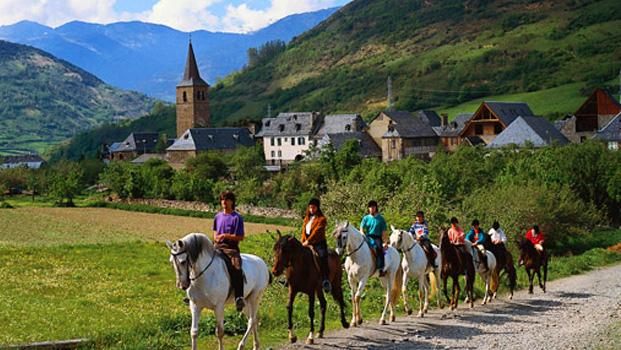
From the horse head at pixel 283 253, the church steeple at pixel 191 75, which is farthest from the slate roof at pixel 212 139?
the horse head at pixel 283 253

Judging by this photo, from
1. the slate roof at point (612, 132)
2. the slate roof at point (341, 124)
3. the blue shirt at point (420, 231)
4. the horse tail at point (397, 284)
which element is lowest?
the horse tail at point (397, 284)

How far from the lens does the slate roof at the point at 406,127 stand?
353ft

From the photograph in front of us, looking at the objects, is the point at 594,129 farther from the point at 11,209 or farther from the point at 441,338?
the point at 441,338

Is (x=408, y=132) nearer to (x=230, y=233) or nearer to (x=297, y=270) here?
(x=297, y=270)

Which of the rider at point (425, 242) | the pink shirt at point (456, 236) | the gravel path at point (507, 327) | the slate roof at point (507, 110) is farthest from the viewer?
the slate roof at point (507, 110)

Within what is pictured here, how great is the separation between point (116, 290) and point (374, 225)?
18.0 meters

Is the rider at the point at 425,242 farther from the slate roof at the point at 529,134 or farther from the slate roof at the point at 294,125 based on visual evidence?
the slate roof at the point at 294,125

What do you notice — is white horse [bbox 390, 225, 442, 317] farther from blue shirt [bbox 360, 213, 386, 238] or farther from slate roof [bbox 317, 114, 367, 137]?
slate roof [bbox 317, 114, 367, 137]

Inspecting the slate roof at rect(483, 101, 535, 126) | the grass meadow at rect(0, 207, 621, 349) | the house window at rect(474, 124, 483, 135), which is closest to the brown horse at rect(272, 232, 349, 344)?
the grass meadow at rect(0, 207, 621, 349)

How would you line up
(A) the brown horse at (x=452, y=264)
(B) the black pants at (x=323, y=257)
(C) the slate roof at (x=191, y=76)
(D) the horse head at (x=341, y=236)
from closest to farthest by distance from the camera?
(B) the black pants at (x=323, y=257) → (D) the horse head at (x=341, y=236) → (A) the brown horse at (x=452, y=264) → (C) the slate roof at (x=191, y=76)

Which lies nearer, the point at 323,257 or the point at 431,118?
the point at 323,257

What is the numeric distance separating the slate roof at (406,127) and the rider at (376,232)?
282 feet

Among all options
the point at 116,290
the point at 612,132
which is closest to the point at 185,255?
the point at 116,290

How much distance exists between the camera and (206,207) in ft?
301
